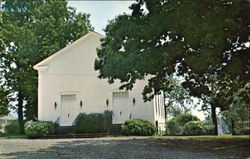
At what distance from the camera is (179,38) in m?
9.93

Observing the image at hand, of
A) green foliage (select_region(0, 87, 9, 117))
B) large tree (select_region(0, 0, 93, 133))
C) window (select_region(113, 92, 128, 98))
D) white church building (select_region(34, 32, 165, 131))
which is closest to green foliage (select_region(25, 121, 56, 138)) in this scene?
white church building (select_region(34, 32, 165, 131))

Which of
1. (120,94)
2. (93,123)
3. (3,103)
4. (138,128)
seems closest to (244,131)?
(138,128)

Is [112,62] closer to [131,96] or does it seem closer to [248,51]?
[248,51]

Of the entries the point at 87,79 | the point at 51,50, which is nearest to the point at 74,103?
the point at 87,79

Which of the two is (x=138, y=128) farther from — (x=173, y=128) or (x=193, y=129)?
(x=193, y=129)

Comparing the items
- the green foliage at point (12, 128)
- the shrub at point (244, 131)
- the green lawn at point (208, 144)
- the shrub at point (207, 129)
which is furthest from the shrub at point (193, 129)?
the green foliage at point (12, 128)

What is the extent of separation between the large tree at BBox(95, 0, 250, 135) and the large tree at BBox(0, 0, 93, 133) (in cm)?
1482

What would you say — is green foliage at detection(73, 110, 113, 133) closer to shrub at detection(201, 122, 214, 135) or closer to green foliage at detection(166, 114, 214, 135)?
green foliage at detection(166, 114, 214, 135)

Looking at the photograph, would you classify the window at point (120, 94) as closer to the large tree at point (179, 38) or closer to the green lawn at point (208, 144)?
the green lawn at point (208, 144)

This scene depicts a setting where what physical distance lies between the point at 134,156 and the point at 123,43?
13.3 ft

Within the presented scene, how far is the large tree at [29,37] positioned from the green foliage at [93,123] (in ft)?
26.5

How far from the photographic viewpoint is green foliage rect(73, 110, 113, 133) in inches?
703

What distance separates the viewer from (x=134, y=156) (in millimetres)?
8430

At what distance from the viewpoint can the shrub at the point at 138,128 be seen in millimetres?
16109
